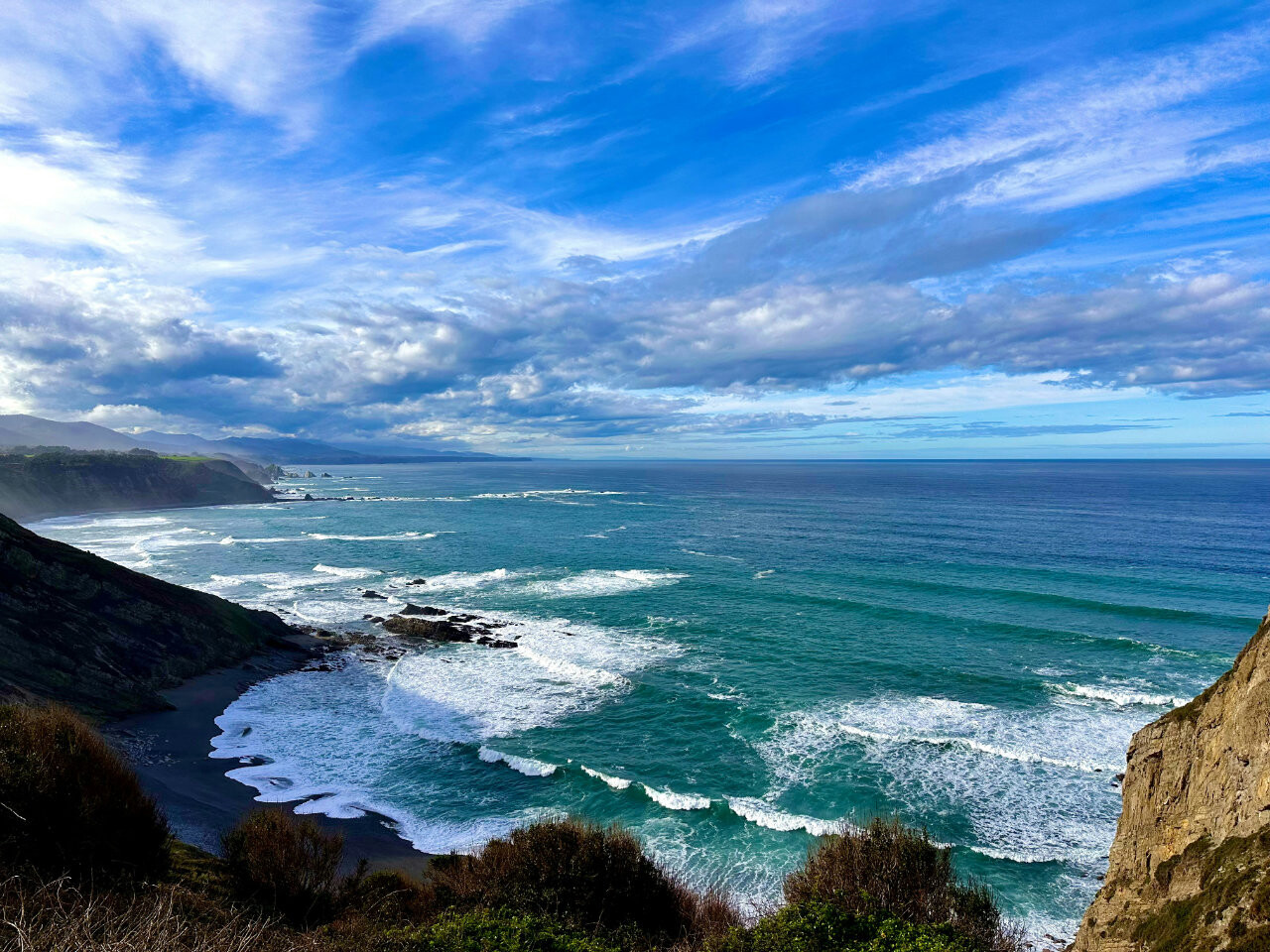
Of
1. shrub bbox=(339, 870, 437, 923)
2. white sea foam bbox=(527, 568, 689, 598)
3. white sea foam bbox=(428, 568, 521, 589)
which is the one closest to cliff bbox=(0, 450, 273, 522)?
white sea foam bbox=(428, 568, 521, 589)

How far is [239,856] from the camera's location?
18.5m

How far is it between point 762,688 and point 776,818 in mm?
12041

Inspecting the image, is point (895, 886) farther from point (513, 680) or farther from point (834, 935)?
point (513, 680)

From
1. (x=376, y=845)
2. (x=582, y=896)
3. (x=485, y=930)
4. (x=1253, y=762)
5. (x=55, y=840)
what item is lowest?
(x=376, y=845)

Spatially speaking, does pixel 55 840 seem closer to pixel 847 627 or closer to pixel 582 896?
pixel 582 896

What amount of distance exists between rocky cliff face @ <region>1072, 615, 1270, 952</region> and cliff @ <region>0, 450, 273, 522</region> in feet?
529

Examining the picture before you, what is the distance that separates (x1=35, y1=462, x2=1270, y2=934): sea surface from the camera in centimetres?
2467

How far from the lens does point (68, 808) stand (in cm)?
1619

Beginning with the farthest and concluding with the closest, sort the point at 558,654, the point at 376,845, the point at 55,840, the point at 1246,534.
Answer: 1. the point at 1246,534
2. the point at 558,654
3. the point at 376,845
4. the point at 55,840

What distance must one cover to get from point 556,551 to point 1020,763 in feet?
190

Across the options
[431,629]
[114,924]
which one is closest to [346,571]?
[431,629]

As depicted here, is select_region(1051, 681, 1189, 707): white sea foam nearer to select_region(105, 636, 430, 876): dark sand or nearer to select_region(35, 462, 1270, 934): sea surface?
select_region(35, 462, 1270, 934): sea surface

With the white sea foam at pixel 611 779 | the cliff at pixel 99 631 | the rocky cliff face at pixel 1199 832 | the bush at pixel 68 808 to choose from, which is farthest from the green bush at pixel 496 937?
the cliff at pixel 99 631

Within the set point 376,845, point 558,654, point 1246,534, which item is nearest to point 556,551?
point 558,654
